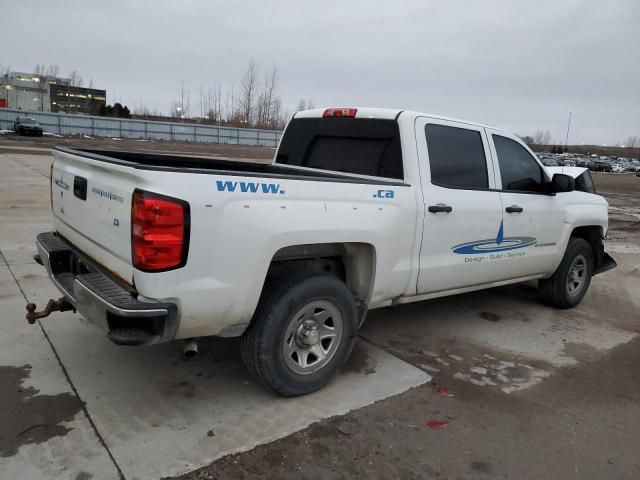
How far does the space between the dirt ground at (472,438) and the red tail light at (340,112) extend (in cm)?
211

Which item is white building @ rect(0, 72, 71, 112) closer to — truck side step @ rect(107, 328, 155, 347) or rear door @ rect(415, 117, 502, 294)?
rear door @ rect(415, 117, 502, 294)

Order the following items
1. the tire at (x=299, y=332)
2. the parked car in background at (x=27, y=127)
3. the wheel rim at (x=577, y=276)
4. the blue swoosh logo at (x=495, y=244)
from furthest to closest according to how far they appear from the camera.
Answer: the parked car in background at (x=27, y=127) < the wheel rim at (x=577, y=276) < the blue swoosh logo at (x=495, y=244) < the tire at (x=299, y=332)

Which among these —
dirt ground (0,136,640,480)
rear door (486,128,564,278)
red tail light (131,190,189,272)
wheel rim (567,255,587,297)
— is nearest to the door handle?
rear door (486,128,564,278)

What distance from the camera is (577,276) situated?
5.95 metres

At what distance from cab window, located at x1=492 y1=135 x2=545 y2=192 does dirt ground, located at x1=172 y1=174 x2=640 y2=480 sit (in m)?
1.76

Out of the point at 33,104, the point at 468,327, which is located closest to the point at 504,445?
the point at 468,327

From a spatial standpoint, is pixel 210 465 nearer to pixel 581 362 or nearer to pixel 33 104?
pixel 581 362

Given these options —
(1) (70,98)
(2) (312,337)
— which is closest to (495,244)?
(2) (312,337)

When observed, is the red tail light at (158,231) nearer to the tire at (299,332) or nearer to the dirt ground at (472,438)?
the tire at (299,332)

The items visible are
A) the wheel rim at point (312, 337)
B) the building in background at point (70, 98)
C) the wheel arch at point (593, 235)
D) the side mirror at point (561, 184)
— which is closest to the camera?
the wheel rim at point (312, 337)

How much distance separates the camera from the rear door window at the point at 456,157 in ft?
13.5

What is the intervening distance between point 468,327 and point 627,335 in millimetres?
1671

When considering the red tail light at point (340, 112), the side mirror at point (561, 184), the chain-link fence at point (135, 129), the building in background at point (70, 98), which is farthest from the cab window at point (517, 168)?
the building in background at point (70, 98)

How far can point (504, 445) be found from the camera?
10.2 ft
